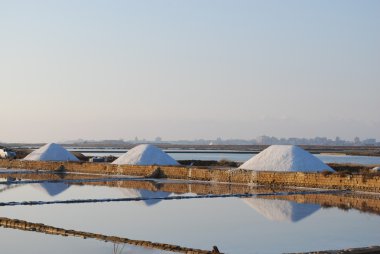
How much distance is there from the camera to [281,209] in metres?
12.9

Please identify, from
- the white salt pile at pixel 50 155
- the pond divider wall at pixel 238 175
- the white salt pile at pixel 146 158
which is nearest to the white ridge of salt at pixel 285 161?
the pond divider wall at pixel 238 175

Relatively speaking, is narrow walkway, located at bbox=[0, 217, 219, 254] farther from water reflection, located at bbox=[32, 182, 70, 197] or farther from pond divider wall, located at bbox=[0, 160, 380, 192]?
pond divider wall, located at bbox=[0, 160, 380, 192]

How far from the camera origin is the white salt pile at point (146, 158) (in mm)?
25641

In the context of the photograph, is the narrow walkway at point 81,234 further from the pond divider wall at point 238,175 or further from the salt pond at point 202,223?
the pond divider wall at point 238,175

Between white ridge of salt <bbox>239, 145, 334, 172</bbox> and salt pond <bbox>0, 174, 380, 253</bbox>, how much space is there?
13.9ft

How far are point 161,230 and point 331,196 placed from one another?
22.6 feet

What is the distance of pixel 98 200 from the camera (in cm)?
1457

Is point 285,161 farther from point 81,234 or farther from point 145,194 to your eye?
point 81,234


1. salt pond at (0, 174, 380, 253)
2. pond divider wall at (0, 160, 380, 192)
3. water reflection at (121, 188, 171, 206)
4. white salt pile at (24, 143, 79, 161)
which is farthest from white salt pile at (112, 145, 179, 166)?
salt pond at (0, 174, 380, 253)

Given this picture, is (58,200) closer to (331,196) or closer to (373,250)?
(331,196)

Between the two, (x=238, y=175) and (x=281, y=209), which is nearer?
(x=281, y=209)

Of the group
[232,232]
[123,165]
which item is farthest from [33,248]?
[123,165]

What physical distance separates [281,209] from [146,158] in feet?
44.5

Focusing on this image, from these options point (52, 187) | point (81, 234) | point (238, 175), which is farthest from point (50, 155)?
point (81, 234)
